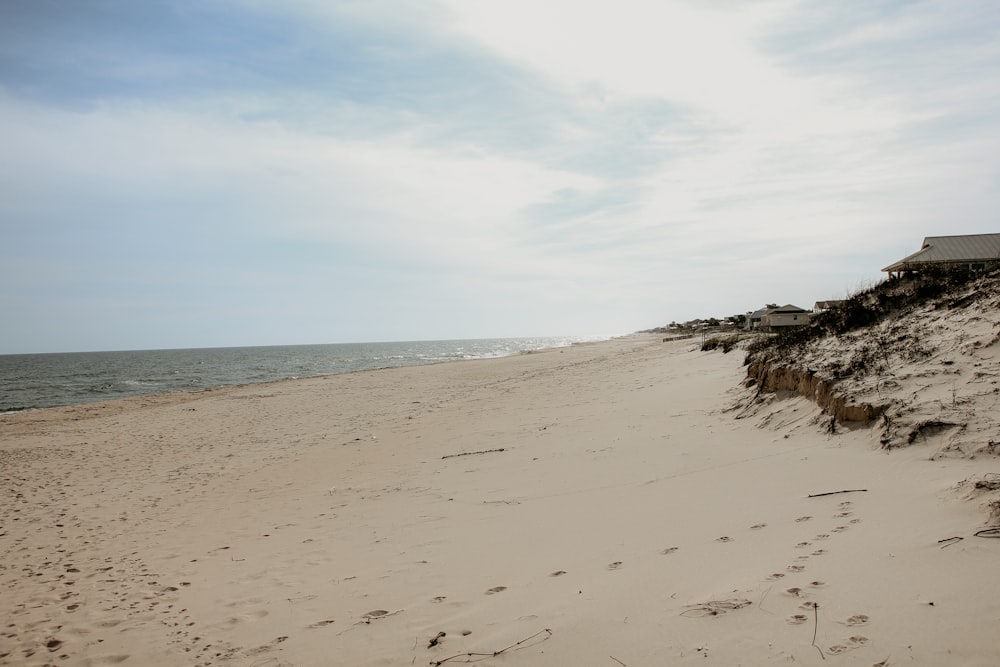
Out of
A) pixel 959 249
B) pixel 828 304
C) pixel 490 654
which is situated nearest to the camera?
pixel 490 654

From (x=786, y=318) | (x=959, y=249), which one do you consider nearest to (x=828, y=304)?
(x=959, y=249)

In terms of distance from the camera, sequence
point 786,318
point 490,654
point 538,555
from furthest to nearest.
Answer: point 786,318 < point 538,555 < point 490,654

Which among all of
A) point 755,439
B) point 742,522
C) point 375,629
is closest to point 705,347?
point 755,439

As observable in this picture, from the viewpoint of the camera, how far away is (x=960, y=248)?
25.3 meters

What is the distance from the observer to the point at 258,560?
5875 millimetres

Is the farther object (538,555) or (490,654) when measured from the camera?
(538,555)

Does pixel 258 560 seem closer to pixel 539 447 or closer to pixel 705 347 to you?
pixel 539 447

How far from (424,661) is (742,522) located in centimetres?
285

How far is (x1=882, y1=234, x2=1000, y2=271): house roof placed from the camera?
24.5 meters

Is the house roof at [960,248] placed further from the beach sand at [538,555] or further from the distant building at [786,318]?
the beach sand at [538,555]

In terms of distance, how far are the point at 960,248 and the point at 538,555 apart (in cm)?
3010

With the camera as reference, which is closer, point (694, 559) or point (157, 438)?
point (694, 559)

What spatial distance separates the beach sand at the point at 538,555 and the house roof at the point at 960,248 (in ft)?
70.1

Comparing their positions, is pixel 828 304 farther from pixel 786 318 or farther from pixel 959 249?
pixel 786 318
